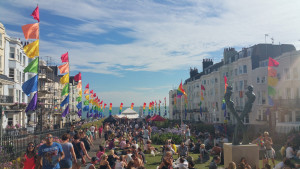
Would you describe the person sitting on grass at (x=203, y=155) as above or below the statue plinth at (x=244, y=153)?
below

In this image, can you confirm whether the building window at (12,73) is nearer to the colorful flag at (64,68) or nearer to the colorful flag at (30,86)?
the colorful flag at (64,68)

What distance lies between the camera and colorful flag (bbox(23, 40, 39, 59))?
14.8 meters

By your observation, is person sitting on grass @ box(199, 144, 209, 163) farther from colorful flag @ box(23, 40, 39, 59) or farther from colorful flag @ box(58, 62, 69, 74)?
colorful flag @ box(58, 62, 69, 74)

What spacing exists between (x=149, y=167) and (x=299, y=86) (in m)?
26.9

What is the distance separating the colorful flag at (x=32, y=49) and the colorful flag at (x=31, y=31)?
39 centimetres

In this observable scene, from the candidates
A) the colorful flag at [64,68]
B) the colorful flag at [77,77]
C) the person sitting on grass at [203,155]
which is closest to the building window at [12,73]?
the colorful flag at [77,77]

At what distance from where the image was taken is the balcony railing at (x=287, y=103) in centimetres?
3300

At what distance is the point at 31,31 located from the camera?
15109 millimetres

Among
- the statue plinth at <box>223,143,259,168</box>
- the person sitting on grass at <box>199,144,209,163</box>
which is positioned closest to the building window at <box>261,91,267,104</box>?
the person sitting on grass at <box>199,144,209,163</box>

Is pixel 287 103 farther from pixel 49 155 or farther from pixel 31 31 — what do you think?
pixel 49 155

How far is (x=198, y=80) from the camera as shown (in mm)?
68750

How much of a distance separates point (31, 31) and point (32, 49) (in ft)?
3.31

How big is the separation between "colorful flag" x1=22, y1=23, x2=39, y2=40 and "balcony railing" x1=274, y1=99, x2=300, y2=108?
29.5 m

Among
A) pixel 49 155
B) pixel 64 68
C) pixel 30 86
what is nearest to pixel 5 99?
pixel 64 68
